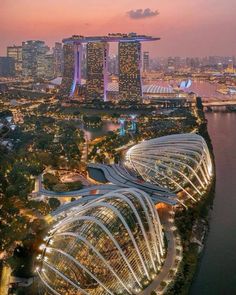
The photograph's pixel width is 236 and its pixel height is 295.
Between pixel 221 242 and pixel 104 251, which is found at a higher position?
pixel 104 251

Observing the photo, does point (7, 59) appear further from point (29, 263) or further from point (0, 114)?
point (29, 263)

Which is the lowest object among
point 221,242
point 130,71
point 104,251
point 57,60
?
point 221,242

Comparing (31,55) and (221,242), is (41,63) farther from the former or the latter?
(221,242)

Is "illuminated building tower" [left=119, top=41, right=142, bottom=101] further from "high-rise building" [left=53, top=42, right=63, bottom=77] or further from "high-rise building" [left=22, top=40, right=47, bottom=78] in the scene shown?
"high-rise building" [left=53, top=42, right=63, bottom=77]

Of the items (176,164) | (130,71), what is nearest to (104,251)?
(176,164)

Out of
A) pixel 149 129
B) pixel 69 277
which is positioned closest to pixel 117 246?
pixel 69 277

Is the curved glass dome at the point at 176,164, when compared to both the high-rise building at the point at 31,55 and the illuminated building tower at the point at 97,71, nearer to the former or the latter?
the illuminated building tower at the point at 97,71
